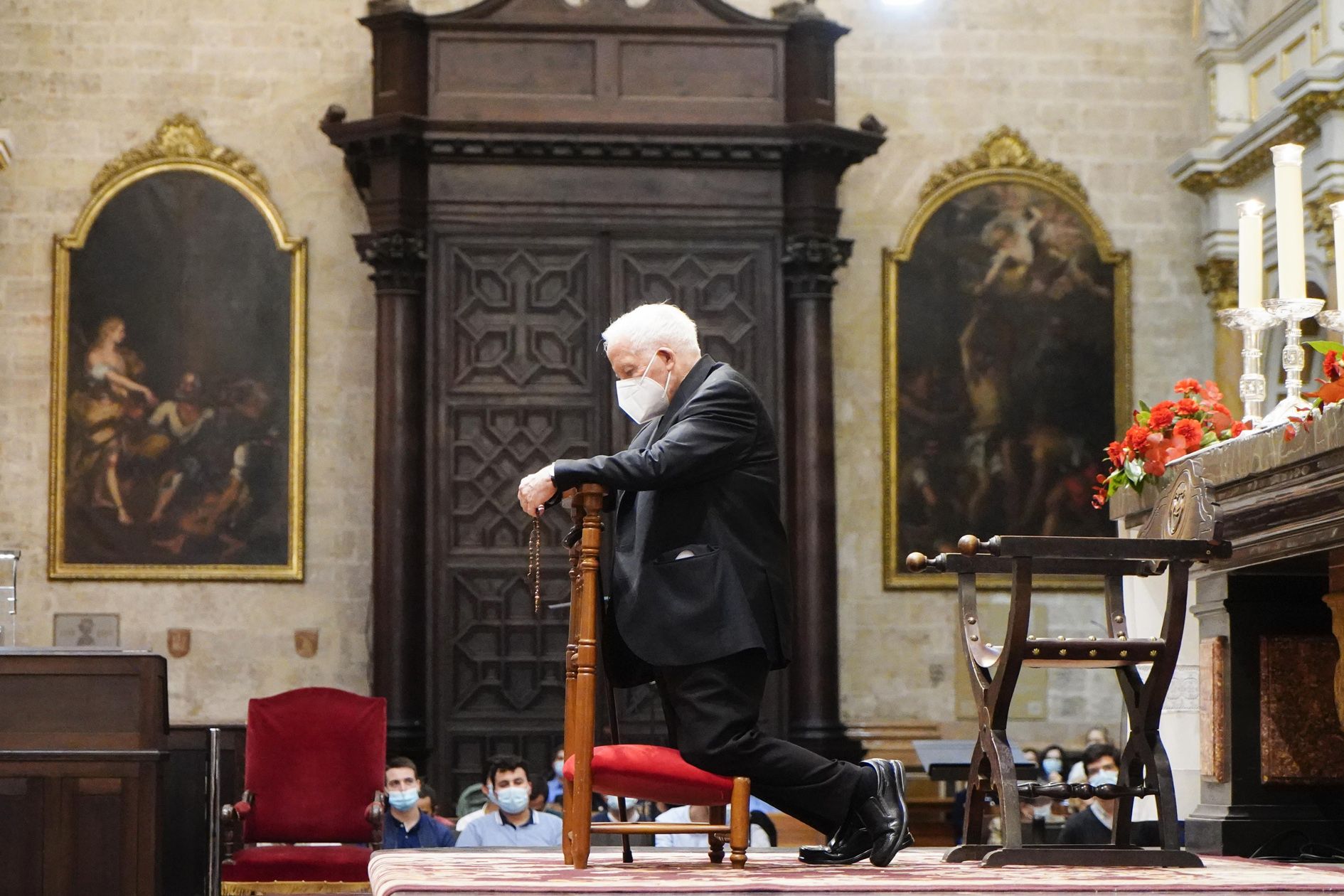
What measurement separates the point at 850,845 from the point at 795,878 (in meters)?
0.50

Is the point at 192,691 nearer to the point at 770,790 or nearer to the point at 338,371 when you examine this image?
the point at 338,371

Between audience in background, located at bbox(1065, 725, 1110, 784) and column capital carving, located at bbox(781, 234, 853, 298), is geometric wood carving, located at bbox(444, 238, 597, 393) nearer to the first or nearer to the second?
column capital carving, located at bbox(781, 234, 853, 298)

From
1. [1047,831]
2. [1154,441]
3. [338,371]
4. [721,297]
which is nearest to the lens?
[1154,441]

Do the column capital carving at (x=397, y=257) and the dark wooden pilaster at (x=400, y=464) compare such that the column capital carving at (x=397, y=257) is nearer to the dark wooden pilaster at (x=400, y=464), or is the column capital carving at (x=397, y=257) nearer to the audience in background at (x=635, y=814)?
the dark wooden pilaster at (x=400, y=464)

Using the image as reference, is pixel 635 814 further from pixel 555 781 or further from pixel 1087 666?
Result: pixel 1087 666

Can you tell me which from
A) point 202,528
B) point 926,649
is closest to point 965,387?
point 926,649

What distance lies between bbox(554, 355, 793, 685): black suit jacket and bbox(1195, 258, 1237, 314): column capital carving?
8368mm

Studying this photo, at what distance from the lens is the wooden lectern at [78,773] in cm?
734

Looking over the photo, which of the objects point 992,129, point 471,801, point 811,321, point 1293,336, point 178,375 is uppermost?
point 992,129

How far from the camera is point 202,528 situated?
12.4 metres

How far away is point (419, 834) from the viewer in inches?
369

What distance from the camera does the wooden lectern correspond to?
734 cm

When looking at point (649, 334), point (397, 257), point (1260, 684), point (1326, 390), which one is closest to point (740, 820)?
point (649, 334)

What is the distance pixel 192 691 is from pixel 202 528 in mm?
1036
